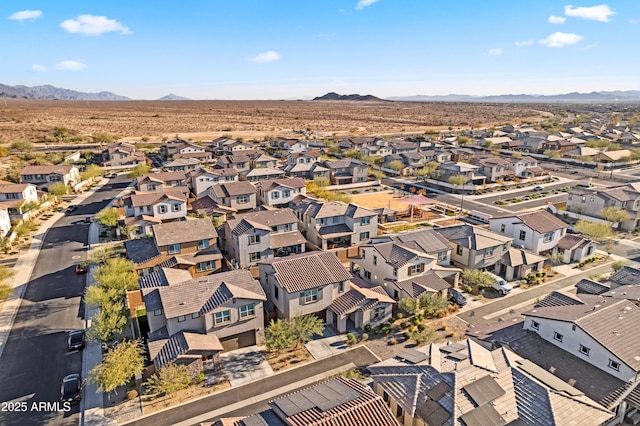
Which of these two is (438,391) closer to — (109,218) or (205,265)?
(205,265)

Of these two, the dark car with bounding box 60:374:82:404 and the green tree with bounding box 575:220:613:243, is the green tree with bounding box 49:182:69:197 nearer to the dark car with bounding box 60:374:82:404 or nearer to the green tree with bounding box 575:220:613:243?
the dark car with bounding box 60:374:82:404

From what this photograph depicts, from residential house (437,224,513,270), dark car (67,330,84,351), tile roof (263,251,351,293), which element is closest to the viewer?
dark car (67,330,84,351)

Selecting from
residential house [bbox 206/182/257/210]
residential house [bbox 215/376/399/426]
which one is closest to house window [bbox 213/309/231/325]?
residential house [bbox 215/376/399/426]

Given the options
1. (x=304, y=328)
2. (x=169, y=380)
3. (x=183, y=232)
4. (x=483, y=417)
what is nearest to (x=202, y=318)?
(x=169, y=380)

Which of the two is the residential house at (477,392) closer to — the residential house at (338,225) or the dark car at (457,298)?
the dark car at (457,298)

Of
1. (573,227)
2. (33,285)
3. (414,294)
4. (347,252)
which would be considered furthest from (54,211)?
(573,227)

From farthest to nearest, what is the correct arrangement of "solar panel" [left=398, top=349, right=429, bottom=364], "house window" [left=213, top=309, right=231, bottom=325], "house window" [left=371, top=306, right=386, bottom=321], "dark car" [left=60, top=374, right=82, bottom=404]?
"house window" [left=371, top=306, right=386, bottom=321], "house window" [left=213, top=309, right=231, bottom=325], "dark car" [left=60, top=374, right=82, bottom=404], "solar panel" [left=398, top=349, right=429, bottom=364]
